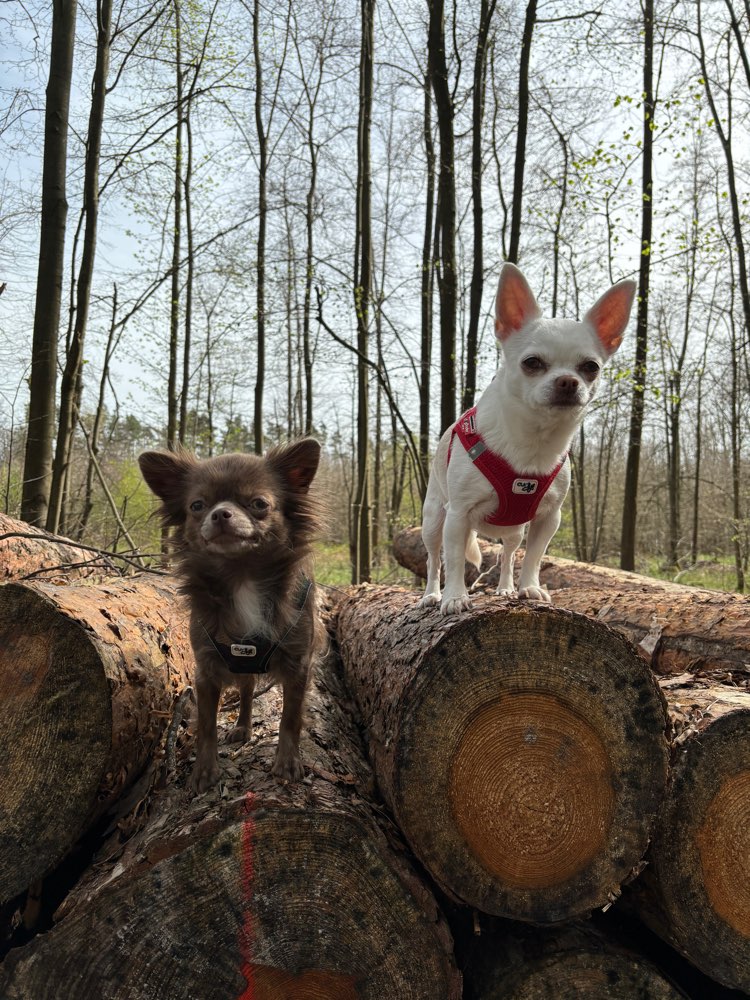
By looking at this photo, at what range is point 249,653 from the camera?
91.7 inches

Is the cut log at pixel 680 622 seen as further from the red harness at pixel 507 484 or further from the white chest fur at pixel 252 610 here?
the white chest fur at pixel 252 610

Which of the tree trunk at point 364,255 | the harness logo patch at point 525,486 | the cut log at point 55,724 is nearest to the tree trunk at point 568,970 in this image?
the cut log at point 55,724

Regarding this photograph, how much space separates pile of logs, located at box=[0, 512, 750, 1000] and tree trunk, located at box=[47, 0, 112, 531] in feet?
18.4

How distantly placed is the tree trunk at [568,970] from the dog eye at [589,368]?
222 cm

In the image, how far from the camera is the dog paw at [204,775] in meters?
2.17

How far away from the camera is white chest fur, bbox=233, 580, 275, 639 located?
2.40 m

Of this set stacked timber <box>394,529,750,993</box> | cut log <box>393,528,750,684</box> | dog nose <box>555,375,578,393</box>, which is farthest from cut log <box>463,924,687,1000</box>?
dog nose <box>555,375,578,393</box>

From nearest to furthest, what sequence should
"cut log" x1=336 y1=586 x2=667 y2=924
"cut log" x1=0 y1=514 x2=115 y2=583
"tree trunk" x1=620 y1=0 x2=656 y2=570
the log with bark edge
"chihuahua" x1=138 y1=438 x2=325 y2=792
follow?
1. the log with bark edge
2. "cut log" x1=336 y1=586 x2=667 y2=924
3. "chihuahua" x1=138 y1=438 x2=325 y2=792
4. "cut log" x1=0 y1=514 x2=115 y2=583
5. "tree trunk" x1=620 y1=0 x2=656 y2=570

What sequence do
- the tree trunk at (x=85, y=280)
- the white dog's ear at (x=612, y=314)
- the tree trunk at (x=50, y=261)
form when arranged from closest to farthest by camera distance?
1. the white dog's ear at (x=612, y=314)
2. the tree trunk at (x=50, y=261)
3. the tree trunk at (x=85, y=280)

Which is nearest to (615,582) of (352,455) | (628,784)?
(628,784)

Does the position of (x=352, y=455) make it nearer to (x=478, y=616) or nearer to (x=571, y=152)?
(x=571, y=152)

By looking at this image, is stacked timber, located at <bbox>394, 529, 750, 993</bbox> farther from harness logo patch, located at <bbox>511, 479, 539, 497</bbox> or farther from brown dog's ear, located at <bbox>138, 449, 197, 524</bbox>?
brown dog's ear, located at <bbox>138, 449, 197, 524</bbox>

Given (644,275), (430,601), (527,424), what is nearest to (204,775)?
(430,601)

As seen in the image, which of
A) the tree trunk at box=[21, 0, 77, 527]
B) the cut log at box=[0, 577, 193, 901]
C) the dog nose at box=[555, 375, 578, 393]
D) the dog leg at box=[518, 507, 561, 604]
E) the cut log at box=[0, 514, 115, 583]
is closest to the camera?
the cut log at box=[0, 577, 193, 901]
